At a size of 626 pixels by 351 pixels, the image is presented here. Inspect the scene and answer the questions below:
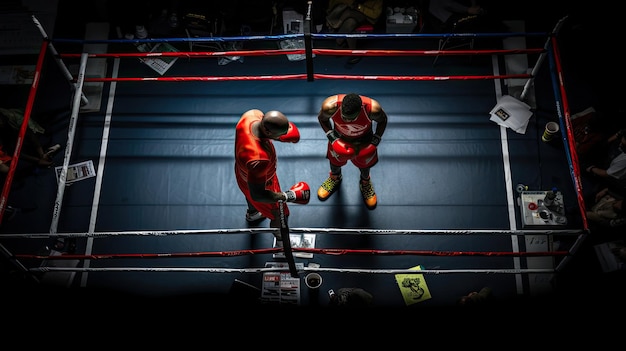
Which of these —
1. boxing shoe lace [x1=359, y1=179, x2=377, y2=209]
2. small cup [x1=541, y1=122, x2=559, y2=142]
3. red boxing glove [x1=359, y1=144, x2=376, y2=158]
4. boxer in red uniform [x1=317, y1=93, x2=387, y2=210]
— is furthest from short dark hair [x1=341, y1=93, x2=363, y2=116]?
small cup [x1=541, y1=122, x2=559, y2=142]

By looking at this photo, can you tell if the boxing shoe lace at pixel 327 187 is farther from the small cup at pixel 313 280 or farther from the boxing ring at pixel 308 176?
the small cup at pixel 313 280

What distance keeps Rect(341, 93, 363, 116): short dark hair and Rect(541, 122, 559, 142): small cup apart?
2534 millimetres

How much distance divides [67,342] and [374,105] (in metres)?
2.86

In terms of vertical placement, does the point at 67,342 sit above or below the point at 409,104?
below

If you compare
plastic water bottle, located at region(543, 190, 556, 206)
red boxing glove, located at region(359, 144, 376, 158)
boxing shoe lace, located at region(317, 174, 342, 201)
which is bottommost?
plastic water bottle, located at region(543, 190, 556, 206)

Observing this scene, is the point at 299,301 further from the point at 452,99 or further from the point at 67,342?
the point at 452,99

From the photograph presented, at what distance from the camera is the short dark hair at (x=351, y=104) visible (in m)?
3.36

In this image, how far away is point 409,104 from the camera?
16.9 feet

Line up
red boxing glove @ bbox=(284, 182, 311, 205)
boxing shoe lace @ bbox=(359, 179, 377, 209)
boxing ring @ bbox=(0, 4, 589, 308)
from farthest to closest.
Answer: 1. boxing shoe lace @ bbox=(359, 179, 377, 209)
2. boxing ring @ bbox=(0, 4, 589, 308)
3. red boxing glove @ bbox=(284, 182, 311, 205)

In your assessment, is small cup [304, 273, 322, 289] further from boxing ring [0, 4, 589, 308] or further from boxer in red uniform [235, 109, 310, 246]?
boxer in red uniform [235, 109, 310, 246]

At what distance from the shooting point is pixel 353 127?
369cm

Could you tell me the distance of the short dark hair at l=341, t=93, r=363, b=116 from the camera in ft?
11.0

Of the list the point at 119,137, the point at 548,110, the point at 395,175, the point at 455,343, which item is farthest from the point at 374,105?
the point at 119,137

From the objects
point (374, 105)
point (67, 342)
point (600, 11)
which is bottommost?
point (67, 342)
